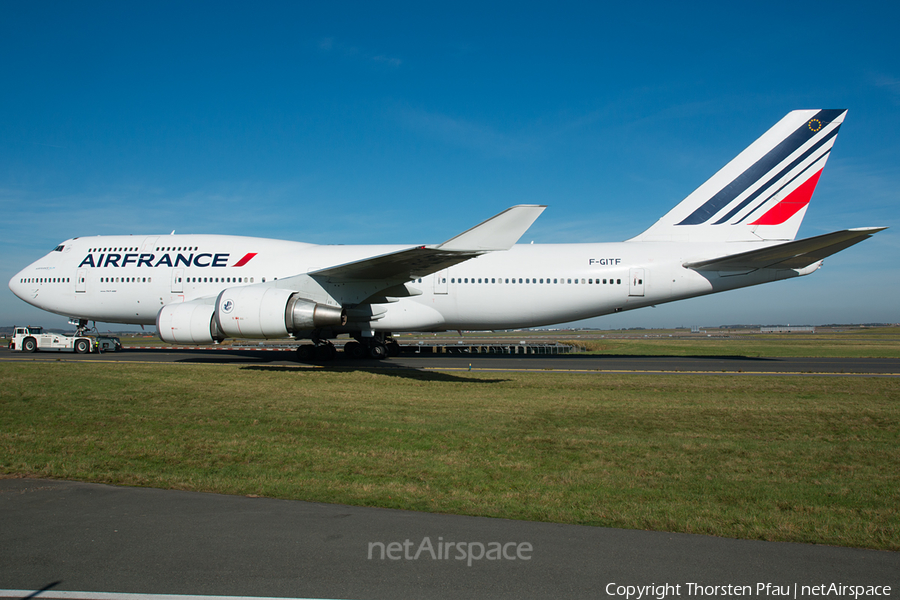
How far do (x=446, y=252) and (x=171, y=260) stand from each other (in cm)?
1341

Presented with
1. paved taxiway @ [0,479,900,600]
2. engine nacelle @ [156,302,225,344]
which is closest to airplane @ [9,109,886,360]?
engine nacelle @ [156,302,225,344]

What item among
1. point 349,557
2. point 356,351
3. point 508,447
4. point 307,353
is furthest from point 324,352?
point 349,557

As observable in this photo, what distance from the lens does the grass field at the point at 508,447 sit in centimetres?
490

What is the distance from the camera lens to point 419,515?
4574mm

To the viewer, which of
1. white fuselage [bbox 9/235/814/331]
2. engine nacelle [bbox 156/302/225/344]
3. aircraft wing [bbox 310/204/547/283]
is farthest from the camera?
white fuselage [bbox 9/235/814/331]

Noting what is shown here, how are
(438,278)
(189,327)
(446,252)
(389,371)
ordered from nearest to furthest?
(446,252)
(189,327)
(389,371)
(438,278)

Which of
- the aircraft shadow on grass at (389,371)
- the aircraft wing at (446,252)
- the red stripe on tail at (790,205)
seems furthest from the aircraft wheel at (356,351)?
the red stripe on tail at (790,205)

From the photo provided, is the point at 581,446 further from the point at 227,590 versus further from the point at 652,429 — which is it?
the point at 227,590

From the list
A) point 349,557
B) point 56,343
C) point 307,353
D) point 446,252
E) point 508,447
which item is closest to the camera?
point 349,557

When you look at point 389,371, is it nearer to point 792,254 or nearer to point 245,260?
point 245,260

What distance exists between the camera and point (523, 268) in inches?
797

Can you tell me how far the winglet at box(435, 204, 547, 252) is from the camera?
11448 millimetres

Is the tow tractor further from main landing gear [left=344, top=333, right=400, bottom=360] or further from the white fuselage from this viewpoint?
main landing gear [left=344, top=333, right=400, bottom=360]

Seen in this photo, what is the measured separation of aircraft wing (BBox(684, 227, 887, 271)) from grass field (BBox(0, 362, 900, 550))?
14.6 feet
